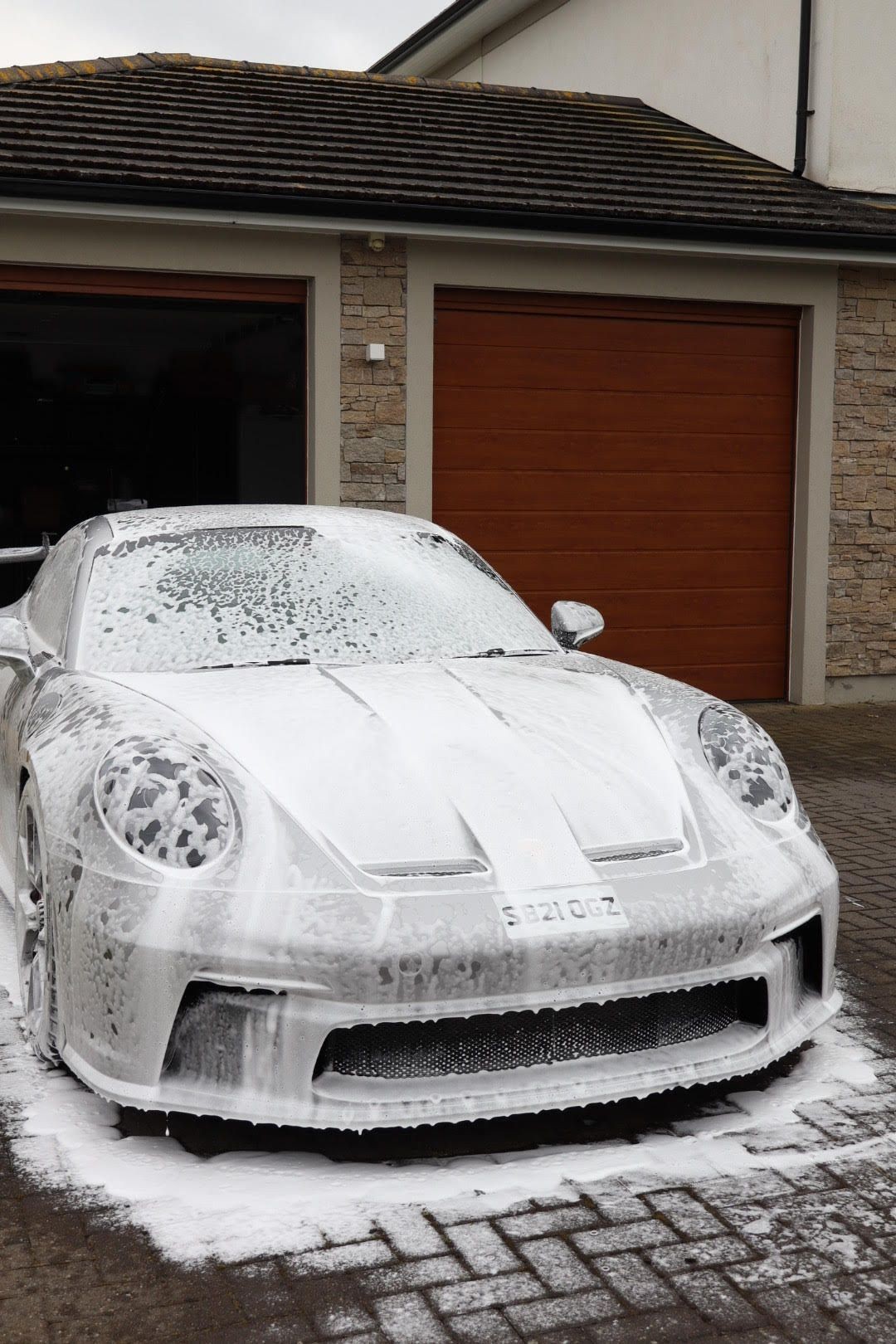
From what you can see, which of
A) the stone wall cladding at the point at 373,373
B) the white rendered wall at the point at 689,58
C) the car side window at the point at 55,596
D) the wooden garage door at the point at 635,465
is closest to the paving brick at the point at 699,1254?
the car side window at the point at 55,596

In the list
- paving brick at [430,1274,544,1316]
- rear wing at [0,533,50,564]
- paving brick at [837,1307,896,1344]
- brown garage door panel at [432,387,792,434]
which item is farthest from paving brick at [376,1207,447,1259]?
brown garage door panel at [432,387,792,434]

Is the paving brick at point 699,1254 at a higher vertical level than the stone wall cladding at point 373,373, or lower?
lower

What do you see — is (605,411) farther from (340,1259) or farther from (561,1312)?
(561,1312)

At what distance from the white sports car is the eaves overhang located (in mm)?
5299

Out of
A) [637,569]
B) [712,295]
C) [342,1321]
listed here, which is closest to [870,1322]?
[342,1321]

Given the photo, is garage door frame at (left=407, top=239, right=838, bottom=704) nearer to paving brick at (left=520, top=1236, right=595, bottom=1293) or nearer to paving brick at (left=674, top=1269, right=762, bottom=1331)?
paving brick at (left=520, top=1236, right=595, bottom=1293)

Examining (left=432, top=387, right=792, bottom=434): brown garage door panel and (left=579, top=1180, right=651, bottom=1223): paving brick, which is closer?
(left=579, top=1180, right=651, bottom=1223): paving brick

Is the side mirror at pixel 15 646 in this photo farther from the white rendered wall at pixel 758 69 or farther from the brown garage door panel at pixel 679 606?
the white rendered wall at pixel 758 69

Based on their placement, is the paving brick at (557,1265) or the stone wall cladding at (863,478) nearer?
the paving brick at (557,1265)

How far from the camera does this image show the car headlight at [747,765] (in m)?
3.49

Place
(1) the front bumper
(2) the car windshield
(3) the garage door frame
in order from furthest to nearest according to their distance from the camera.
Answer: (3) the garage door frame < (2) the car windshield < (1) the front bumper

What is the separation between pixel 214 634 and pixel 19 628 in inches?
30.4

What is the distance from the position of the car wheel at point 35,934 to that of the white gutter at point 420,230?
5679 mm

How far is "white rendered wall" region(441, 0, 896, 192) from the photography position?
11.0 m
